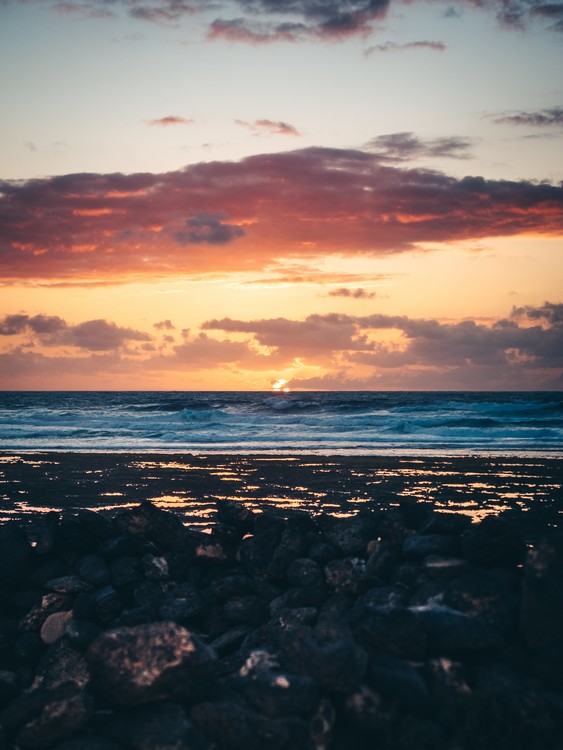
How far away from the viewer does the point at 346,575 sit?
6.50 meters

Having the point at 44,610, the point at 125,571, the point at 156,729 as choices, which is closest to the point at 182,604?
the point at 125,571

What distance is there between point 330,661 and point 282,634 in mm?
516

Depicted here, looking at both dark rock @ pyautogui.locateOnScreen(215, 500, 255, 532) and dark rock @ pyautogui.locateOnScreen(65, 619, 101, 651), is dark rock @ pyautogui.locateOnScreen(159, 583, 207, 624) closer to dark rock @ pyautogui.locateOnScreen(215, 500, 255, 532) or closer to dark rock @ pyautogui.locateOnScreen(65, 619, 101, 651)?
dark rock @ pyautogui.locateOnScreen(65, 619, 101, 651)

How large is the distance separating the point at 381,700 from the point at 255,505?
859 cm

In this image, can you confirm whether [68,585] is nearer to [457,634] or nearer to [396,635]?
[396,635]

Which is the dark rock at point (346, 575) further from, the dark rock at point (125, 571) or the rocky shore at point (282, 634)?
the dark rock at point (125, 571)

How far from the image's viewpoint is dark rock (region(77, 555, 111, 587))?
6775mm

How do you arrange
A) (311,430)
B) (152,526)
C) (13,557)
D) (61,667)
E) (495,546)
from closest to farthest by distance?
(61,667)
(495,546)
(13,557)
(152,526)
(311,430)

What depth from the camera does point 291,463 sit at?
22625 millimetres

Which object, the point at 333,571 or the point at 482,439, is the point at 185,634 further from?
the point at 482,439

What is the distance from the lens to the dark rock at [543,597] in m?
5.31

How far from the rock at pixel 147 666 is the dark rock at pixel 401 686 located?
115 centimetres

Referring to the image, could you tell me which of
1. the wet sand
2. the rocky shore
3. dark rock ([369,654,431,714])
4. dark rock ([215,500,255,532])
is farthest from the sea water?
dark rock ([369,654,431,714])

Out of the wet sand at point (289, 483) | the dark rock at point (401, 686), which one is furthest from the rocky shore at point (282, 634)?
the wet sand at point (289, 483)
